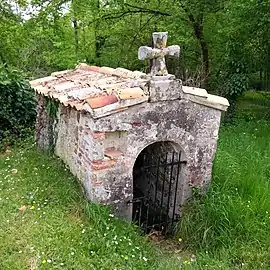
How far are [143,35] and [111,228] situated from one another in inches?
432

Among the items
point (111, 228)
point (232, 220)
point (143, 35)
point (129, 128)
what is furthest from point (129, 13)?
point (111, 228)

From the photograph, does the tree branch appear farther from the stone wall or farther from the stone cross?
the stone wall

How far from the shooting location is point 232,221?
20.1 ft

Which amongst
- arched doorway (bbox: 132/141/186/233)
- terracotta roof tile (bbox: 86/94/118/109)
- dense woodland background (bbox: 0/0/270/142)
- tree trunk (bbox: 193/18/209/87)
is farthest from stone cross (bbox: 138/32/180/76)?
tree trunk (bbox: 193/18/209/87)

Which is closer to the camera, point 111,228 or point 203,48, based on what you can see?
point 111,228

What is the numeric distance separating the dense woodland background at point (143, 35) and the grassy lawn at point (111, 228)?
191 inches

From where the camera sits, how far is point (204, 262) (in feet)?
18.4

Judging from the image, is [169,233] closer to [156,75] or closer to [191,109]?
[191,109]

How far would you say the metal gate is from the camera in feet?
22.8

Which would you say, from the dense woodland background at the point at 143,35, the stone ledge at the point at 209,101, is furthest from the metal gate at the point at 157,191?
the dense woodland background at the point at 143,35

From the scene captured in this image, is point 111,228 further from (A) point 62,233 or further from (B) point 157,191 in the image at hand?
(B) point 157,191

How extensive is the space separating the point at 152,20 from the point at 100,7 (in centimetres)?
194

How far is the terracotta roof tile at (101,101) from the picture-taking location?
18.7 feet

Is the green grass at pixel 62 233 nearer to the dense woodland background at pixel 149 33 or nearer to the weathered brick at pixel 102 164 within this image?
the weathered brick at pixel 102 164
